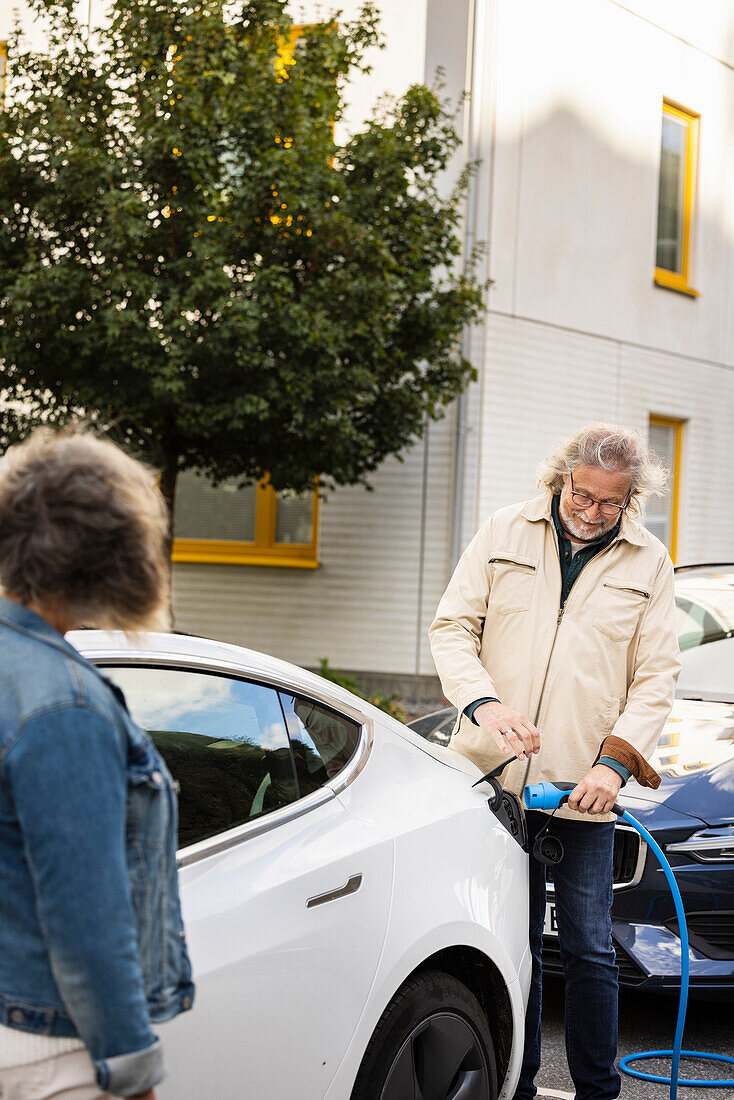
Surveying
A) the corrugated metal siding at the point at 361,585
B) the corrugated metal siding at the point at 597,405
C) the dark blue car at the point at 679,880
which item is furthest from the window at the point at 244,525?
the dark blue car at the point at 679,880

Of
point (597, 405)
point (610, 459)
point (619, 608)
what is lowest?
point (619, 608)

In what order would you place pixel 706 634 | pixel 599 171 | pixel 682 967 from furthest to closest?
pixel 599 171 → pixel 706 634 → pixel 682 967

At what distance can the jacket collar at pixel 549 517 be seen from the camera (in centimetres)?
311

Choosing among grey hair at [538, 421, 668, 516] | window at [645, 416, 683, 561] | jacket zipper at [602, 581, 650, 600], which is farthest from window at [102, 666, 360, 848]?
window at [645, 416, 683, 561]

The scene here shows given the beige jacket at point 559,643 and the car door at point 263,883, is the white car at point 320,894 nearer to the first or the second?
the car door at point 263,883

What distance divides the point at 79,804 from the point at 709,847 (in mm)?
2938

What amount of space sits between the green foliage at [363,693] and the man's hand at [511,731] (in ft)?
20.6

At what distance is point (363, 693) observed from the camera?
1094cm

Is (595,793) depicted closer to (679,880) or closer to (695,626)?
(679,880)

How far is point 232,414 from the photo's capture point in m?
8.27

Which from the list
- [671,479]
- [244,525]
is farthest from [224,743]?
[671,479]

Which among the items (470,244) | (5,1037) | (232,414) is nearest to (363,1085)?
(5,1037)

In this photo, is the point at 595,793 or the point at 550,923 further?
the point at 550,923

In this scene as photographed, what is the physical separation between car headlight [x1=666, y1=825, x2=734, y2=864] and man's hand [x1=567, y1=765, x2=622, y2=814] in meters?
1.03
